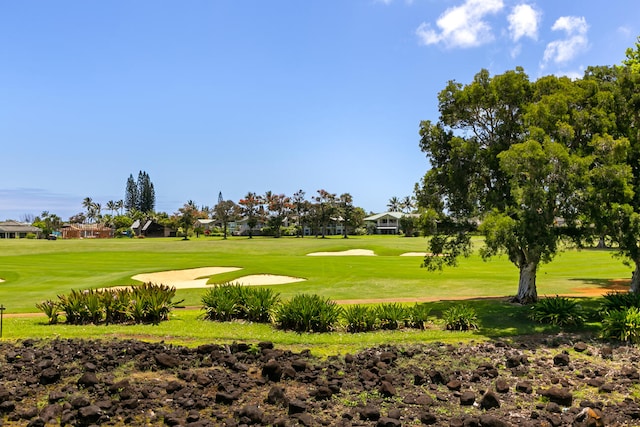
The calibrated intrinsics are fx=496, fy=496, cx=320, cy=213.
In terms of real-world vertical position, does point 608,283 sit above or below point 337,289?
below

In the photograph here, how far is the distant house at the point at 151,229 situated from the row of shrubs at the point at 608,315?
131 m

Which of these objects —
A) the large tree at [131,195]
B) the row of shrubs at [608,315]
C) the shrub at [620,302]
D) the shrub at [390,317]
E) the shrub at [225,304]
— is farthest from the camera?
the large tree at [131,195]

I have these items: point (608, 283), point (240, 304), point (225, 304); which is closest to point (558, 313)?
point (240, 304)

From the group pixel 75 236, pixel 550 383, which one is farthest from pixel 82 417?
pixel 75 236

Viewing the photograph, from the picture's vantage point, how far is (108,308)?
16.4 metres

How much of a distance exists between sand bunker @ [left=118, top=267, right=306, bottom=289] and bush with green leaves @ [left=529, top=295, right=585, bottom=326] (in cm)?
1607

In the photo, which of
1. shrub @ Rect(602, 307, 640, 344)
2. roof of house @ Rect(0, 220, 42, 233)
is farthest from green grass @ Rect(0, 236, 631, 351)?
roof of house @ Rect(0, 220, 42, 233)

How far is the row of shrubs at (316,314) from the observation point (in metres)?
15.1

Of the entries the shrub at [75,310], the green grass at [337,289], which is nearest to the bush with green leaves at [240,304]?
the green grass at [337,289]

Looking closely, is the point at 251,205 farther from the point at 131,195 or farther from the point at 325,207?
the point at 131,195

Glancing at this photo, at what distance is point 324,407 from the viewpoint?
29.2ft

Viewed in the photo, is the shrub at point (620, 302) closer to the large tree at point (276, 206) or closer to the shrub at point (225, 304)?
the shrub at point (225, 304)

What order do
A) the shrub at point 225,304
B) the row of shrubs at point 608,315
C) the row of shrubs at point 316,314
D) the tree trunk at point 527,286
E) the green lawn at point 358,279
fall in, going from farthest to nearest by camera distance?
the green lawn at point 358,279
the tree trunk at point 527,286
the shrub at point 225,304
the row of shrubs at point 316,314
the row of shrubs at point 608,315

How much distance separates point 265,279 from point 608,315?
2081cm
